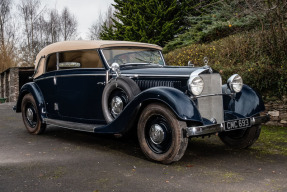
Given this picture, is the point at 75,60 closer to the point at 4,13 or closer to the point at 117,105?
the point at 117,105

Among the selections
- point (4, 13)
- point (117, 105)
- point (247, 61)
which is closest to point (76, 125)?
point (117, 105)

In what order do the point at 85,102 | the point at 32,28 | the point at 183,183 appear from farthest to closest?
the point at 32,28 → the point at 85,102 → the point at 183,183

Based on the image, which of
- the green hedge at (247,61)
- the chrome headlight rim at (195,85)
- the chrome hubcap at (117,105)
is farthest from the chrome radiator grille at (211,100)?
the green hedge at (247,61)

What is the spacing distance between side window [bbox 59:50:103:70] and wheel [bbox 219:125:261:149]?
245cm

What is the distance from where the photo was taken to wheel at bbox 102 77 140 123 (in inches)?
192

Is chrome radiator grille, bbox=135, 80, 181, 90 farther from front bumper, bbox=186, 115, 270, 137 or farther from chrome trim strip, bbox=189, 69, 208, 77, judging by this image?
front bumper, bbox=186, 115, 270, 137

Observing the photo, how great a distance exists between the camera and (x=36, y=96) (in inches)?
259

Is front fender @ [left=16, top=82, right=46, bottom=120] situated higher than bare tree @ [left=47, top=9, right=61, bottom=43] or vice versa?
bare tree @ [left=47, top=9, right=61, bottom=43]

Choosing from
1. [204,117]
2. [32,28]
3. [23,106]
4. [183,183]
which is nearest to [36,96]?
[23,106]

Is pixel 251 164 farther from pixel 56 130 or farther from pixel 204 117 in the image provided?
pixel 56 130

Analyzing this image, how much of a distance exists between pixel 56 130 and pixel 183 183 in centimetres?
465

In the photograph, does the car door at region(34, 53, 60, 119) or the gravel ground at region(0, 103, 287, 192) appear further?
the car door at region(34, 53, 60, 119)

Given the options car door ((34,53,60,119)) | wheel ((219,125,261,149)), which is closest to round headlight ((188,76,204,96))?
wheel ((219,125,261,149))

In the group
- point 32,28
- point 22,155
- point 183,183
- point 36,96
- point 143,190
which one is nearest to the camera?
point 143,190
